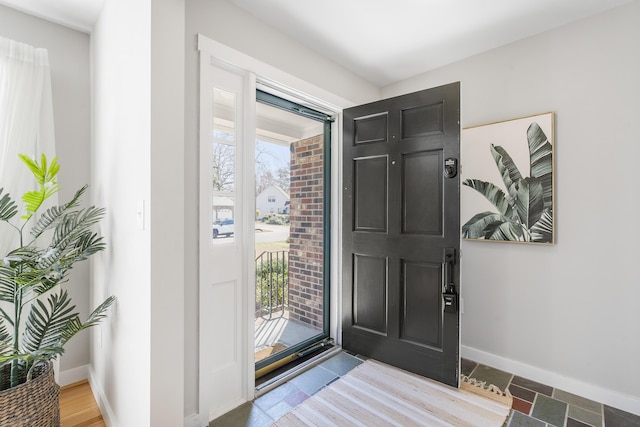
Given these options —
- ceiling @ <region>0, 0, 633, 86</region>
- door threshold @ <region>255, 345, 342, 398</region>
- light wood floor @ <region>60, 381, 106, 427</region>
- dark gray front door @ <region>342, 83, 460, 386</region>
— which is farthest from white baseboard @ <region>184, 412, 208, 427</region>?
ceiling @ <region>0, 0, 633, 86</region>

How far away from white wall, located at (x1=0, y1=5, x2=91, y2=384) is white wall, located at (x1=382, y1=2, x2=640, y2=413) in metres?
3.10

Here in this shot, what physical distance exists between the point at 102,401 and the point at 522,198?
3.17 meters

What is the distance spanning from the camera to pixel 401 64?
2586 millimetres

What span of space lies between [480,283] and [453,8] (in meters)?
2.04

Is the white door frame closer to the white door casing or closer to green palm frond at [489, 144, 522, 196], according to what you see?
the white door casing

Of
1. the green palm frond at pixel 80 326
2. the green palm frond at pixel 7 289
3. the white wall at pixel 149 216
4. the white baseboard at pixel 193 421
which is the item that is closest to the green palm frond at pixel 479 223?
the white wall at pixel 149 216

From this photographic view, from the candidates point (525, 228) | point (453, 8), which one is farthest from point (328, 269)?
point (453, 8)

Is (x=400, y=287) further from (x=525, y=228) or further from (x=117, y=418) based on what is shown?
(x=117, y=418)

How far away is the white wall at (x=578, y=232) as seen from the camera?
182 centimetres

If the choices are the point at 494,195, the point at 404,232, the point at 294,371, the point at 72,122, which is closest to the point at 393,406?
the point at 294,371

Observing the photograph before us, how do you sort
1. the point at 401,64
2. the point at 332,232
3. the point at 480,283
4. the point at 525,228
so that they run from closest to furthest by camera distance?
the point at 525,228
the point at 480,283
the point at 401,64
the point at 332,232

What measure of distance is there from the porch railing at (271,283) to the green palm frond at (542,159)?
2.35 metres

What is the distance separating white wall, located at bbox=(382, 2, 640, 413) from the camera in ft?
5.96

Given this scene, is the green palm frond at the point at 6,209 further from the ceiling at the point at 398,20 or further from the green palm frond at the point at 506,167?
the green palm frond at the point at 506,167
